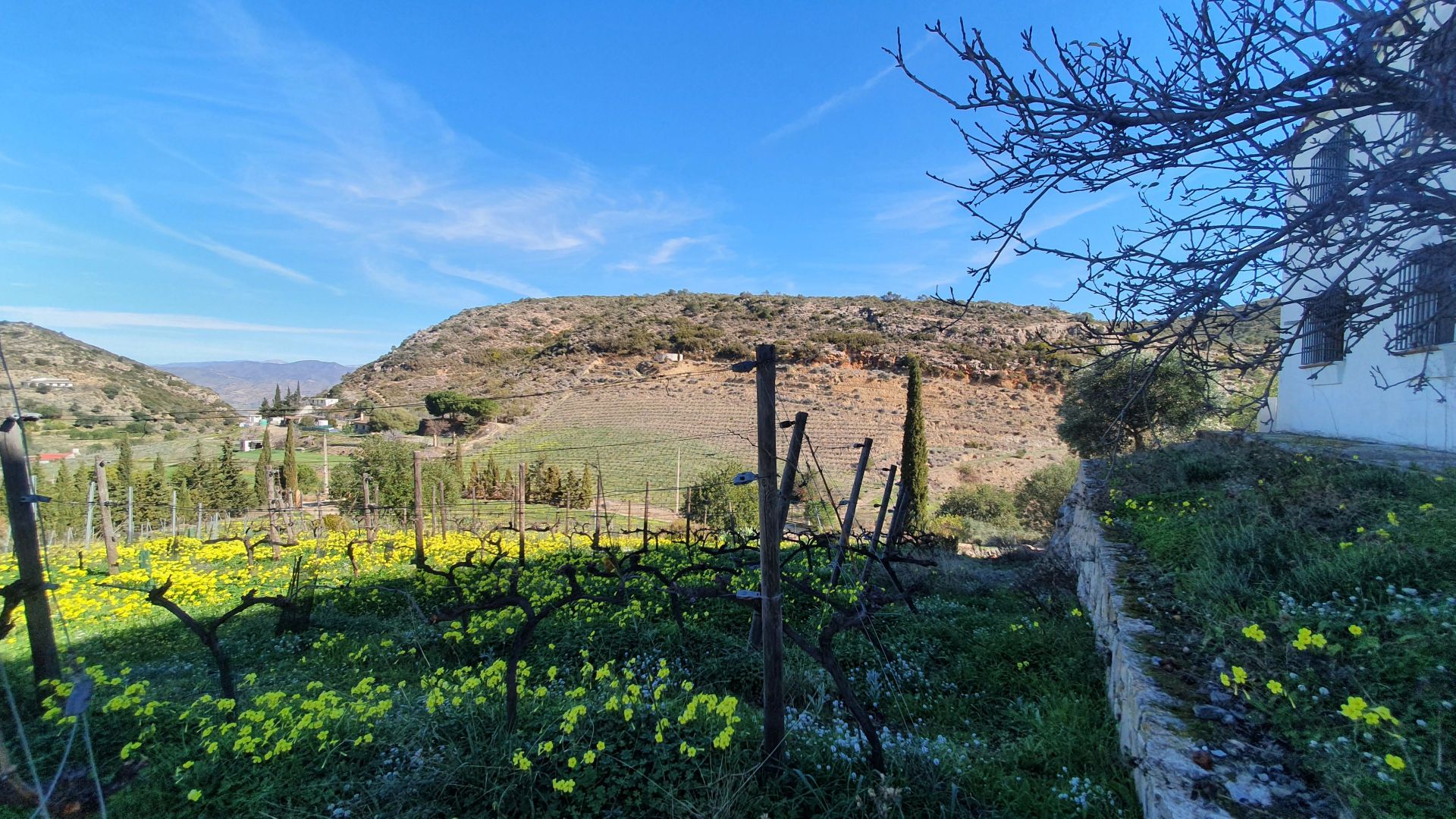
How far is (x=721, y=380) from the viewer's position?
40125mm

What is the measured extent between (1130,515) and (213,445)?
31199mm

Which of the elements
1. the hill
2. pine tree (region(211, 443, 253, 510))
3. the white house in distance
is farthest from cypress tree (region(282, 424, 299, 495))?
the white house in distance

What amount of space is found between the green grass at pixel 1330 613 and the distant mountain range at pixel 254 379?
680 inches

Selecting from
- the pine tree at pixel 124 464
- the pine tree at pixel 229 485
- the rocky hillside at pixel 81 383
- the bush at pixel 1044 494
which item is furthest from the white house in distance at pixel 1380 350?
the pine tree at pixel 229 485

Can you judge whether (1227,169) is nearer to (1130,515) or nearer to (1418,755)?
(1418,755)

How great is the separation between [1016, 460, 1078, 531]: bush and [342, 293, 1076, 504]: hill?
19.9 ft

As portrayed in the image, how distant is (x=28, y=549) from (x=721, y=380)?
3716cm

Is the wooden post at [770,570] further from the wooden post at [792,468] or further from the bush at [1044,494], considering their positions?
the bush at [1044,494]

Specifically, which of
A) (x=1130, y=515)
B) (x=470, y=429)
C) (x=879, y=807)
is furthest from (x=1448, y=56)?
(x=470, y=429)

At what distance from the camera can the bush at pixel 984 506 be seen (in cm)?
2053

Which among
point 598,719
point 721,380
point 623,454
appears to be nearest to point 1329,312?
point 598,719

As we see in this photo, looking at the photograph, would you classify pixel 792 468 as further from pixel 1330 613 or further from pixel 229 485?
pixel 229 485

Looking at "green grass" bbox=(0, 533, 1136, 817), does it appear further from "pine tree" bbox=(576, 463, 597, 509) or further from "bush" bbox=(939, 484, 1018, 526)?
"pine tree" bbox=(576, 463, 597, 509)

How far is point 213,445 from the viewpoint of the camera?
24.3 m
